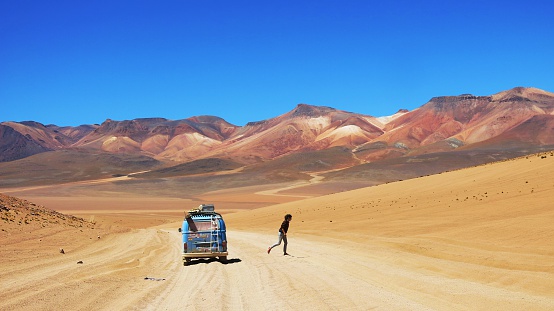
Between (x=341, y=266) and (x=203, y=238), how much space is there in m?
4.74

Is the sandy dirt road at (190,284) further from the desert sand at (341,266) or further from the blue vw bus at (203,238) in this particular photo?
the blue vw bus at (203,238)

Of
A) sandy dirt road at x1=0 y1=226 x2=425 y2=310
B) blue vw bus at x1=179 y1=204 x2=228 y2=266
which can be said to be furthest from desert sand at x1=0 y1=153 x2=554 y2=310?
blue vw bus at x1=179 y1=204 x2=228 y2=266

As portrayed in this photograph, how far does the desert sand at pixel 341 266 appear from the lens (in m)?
11.3

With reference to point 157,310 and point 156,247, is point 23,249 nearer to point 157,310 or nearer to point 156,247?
point 156,247

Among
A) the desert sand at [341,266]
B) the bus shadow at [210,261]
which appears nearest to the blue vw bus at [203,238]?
the bus shadow at [210,261]

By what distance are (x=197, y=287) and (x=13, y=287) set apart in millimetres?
4048

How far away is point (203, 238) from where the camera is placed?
61.3 feet

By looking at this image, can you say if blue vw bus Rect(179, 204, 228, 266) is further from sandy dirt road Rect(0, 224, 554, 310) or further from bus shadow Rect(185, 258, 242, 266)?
sandy dirt road Rect(0, 224, 554, 310)

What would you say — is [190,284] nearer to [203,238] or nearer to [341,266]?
[341,266]

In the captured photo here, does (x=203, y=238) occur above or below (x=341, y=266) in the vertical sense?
above

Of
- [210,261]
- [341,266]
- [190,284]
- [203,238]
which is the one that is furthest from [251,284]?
[210,261]

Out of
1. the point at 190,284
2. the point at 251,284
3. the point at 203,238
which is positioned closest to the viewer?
the point at 251,284

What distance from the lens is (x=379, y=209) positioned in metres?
37.8

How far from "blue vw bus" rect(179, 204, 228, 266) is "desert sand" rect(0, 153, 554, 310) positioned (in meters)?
0.52
